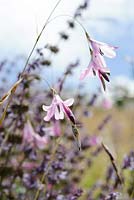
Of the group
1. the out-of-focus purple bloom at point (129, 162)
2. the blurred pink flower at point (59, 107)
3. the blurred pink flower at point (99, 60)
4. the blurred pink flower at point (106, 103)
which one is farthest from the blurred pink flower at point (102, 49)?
the blurred pink flower at point (106, 103)

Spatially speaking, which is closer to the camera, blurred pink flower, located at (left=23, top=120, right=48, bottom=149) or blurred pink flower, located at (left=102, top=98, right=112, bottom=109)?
blurred pink flower, located at (left=23, top=120, right=48, bottom=149)

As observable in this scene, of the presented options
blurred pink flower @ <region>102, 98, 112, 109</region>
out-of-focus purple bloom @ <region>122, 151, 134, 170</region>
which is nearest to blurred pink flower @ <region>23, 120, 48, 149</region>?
out-of-focus purple bloom @ <region>122, 151, 134, 170</region>

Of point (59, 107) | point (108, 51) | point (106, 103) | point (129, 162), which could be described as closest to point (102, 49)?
point (108, 51)

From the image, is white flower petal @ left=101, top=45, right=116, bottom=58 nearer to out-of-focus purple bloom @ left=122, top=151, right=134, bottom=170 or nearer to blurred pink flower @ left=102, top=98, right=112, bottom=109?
out-of-focus purple bloom @ left=122, top=151, right=134, bottom=170

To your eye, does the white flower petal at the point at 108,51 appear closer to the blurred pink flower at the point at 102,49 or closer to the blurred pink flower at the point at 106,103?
the blurred pink flower at the point at 102,49

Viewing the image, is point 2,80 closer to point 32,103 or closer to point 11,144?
point 32,103

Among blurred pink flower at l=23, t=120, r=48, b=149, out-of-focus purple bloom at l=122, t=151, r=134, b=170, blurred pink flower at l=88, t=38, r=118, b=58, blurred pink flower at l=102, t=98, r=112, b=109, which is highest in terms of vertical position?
blurred pink flower at l=88, t=38, r=118, b=58
